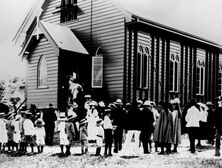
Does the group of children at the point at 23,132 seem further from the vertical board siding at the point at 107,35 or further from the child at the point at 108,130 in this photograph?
the vertical board siding at the point at 107,35

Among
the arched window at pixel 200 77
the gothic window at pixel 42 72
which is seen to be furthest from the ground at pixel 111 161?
the arched window at pixel 200 77

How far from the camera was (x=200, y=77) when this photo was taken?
77.0 ft

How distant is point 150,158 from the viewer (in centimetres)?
1082

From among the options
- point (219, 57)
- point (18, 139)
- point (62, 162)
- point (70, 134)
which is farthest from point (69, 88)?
point (219, 57)

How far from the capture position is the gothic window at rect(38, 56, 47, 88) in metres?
20.1

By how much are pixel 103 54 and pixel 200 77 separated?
7200mm

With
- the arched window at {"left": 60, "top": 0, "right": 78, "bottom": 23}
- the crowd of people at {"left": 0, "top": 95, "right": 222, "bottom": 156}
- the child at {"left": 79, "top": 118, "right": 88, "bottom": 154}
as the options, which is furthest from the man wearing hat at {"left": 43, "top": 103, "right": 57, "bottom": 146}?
the arched window at {"left": 60, "top": 0, "right": 78, "bottom": 23}

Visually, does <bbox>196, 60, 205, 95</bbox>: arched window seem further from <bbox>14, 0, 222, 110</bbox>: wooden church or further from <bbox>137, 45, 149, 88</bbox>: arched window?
<bbox>137, 45, 149, 88</bbox>: arched window

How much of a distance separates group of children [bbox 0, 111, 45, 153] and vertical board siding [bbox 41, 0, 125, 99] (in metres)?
5.78

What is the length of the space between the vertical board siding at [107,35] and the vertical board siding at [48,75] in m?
2.03

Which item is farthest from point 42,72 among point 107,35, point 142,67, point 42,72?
point 142,67

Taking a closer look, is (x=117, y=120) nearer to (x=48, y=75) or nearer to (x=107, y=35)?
(x=107, y=35)

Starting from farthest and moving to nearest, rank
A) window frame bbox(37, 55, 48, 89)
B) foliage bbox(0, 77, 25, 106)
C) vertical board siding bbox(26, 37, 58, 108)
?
foliage bbox(0, 77, 25, 106) < window frame bbox(37, 55, 48, 89) < vertical board siding bbox(26, 37, 58, 108)

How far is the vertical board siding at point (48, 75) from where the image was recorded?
749 inches
